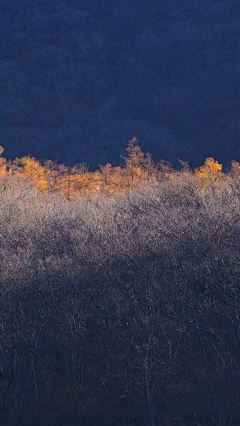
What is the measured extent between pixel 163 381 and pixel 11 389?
26.5ft

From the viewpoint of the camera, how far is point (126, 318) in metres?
28.0

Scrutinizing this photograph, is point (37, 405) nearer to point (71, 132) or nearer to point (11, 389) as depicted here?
point (11, 389)

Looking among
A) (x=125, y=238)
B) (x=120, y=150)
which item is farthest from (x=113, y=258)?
(x=120, y=150)

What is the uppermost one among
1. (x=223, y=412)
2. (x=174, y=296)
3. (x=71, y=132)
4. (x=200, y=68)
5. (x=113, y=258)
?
(x=200, y=68)

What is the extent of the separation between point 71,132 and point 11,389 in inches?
4727

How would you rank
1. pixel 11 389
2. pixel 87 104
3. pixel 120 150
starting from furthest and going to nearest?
pixel 87 104 → pixel 120 150 → pixel 11 389

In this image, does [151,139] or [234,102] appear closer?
[151,139]

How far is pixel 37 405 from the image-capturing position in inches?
987

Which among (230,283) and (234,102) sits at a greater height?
(234,102)

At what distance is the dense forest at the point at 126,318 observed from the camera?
2305 cm

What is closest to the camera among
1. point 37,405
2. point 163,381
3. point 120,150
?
point 163,381

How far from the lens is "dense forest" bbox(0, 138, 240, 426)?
23.0 metres

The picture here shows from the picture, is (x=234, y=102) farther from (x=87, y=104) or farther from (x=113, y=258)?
(x=113, y=258)

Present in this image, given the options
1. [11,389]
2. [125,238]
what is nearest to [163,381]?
[11,389]
